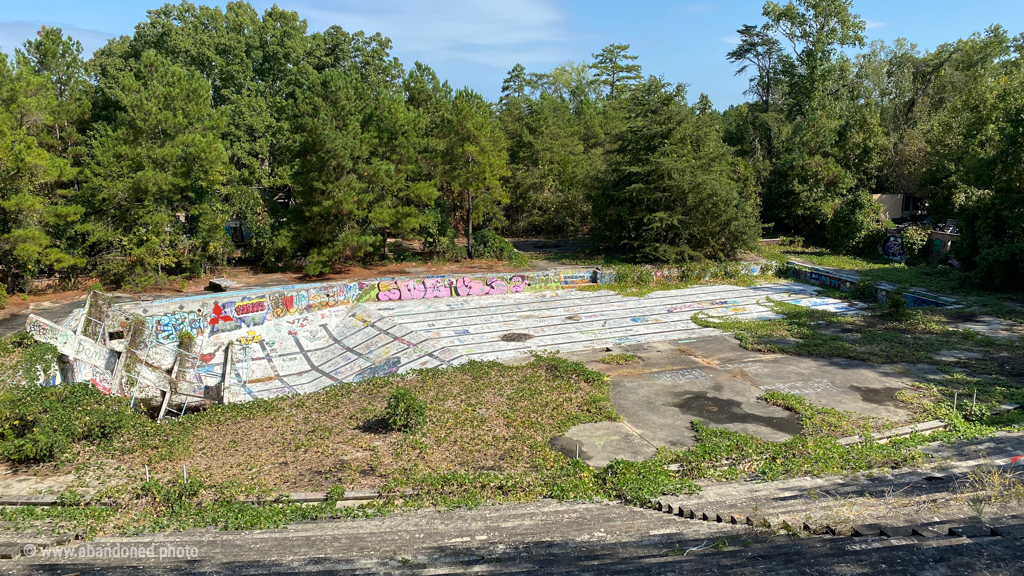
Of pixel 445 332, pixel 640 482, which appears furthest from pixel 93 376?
pixel 640 482

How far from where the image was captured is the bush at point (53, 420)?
10.2 m

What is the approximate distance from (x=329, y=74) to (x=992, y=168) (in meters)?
26.8

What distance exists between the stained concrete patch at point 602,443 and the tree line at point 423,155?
1660cm

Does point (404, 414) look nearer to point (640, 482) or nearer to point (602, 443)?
point (602, 443)

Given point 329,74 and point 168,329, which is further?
point 329,74

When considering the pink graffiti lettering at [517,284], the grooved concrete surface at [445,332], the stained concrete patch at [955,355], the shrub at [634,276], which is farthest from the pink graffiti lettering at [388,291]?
the stained concrete patch at [955,355]

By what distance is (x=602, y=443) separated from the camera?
37.4 feet

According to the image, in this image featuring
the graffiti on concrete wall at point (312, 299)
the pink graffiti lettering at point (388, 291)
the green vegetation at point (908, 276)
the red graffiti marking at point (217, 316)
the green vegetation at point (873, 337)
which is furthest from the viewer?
the pink graffiti lettering at point (388, 291)

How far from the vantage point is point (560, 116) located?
145 feet

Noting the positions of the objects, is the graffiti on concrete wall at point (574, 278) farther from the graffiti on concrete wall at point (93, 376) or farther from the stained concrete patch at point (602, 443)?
the graffiti on concrete wall at point (93, 376)

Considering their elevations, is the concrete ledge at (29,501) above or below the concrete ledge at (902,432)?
above

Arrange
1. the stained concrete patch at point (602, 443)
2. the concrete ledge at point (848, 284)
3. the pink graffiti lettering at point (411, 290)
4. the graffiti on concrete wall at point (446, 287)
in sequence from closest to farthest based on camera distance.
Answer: the stained concrete patch at point (602, 443), the concrete ledge at point (848, 284), the graffiti on concrete wall at point (446, 287), the pink graffiti lettering at point (411, 290)

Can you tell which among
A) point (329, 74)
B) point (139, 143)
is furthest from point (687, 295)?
point (139, 143)

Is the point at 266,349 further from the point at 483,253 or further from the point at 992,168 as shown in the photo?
the point at 992,168
